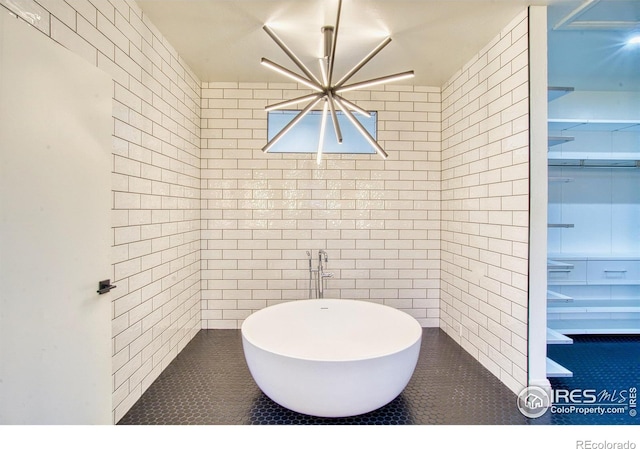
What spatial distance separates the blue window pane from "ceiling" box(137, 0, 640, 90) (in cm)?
45

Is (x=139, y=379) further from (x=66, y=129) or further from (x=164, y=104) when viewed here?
(x=164, y=104)

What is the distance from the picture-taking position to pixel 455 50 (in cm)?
234

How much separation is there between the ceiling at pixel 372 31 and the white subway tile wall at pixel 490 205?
0.26m

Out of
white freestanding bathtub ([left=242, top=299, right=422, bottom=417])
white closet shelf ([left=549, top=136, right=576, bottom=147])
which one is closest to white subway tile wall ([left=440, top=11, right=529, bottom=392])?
white closet shelf ([left=549, top=136, right=576, bottom=147])

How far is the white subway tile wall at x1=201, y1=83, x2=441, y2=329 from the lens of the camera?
2.90 m

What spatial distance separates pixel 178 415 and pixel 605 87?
184 inches

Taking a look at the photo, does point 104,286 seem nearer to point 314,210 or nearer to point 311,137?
point 314,210

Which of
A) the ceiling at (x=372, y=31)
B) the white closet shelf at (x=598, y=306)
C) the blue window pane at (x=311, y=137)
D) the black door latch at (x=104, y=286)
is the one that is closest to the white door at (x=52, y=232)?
the black door latch at (x=104, y=286)

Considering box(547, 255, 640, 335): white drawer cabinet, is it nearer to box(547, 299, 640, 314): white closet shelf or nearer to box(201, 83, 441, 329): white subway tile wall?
box(547, 299, 640, 314): white closet shelf

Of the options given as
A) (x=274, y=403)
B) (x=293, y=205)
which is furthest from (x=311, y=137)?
(x=274, y=403)

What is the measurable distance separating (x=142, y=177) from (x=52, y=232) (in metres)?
0.73

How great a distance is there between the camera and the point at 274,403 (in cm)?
180
